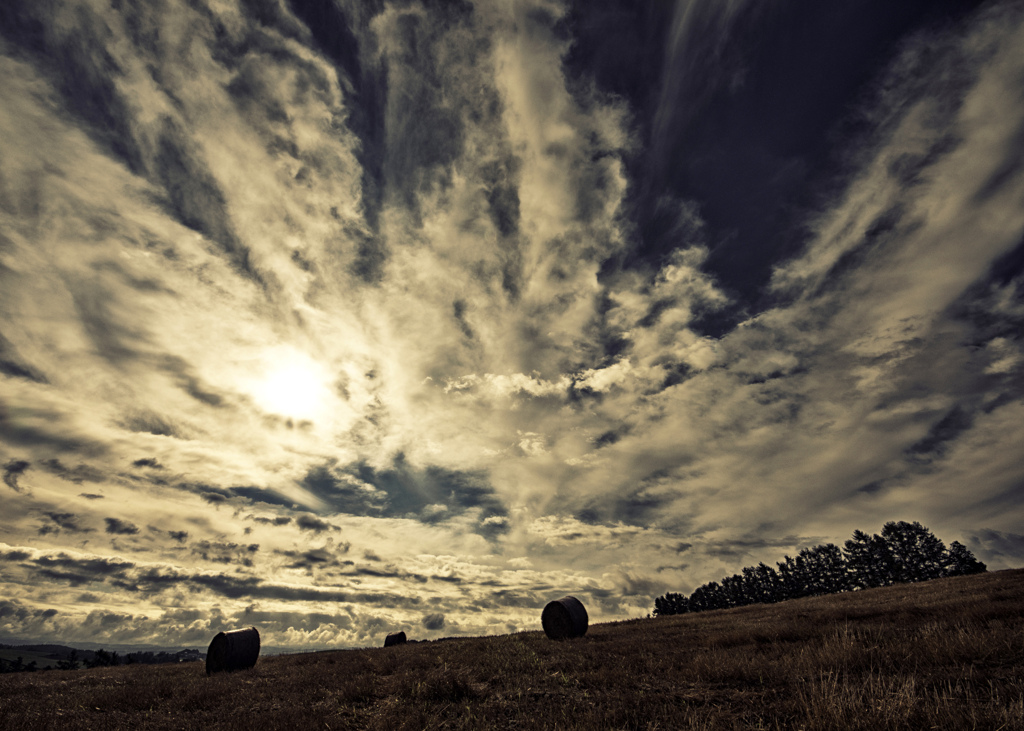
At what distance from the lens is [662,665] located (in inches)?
428

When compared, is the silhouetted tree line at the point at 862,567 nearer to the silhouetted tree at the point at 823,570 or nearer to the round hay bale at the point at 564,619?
the silhouetted tree at the point at 823,570

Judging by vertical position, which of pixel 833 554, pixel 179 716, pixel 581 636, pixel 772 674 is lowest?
pixel 179 716

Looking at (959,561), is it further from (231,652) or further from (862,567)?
(231,652)

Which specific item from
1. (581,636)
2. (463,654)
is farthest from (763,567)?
(463,654)

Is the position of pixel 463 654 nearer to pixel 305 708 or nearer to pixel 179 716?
pixel 305 708

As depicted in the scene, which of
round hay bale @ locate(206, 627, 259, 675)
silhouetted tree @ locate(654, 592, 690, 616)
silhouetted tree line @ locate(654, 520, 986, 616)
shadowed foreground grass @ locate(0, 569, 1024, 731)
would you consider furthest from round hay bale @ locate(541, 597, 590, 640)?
silhouetted tree @ locate(654, 592, 690, 616)

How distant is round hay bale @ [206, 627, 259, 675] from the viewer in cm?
2209

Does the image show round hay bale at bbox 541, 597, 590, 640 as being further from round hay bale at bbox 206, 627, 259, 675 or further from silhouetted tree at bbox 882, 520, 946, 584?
silhouetted tree at bbox 882, 520, 946, 584

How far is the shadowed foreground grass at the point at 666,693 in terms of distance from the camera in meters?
5.94

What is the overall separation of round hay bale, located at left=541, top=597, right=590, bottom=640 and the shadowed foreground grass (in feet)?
31.3

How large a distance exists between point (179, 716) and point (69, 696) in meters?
7.27

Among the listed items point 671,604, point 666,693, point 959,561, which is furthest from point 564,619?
point 671,604

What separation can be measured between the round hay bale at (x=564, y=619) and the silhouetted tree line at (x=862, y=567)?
76069 millimetres

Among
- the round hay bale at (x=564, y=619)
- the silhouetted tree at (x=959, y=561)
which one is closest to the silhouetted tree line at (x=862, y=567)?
the silhouetted tree at (x=959, y=561)
